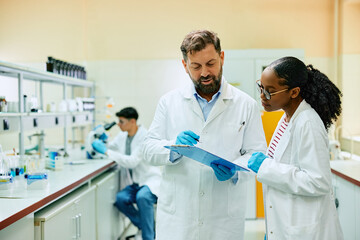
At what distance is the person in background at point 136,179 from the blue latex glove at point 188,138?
190cm

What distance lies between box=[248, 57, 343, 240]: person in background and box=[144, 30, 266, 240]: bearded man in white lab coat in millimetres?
278

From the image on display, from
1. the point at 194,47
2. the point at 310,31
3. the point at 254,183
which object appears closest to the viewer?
the point at 194,47

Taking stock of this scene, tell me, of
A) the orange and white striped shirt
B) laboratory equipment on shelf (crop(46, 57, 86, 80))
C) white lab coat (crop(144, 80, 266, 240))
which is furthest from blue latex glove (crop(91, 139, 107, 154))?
the orange and white striped shirt

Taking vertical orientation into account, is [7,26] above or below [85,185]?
above

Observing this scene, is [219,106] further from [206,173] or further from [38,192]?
[38,192]

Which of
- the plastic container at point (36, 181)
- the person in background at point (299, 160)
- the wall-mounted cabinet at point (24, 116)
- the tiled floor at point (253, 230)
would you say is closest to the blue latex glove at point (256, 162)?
the person in background at point (299, 160)

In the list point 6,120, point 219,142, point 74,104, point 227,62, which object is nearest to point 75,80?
point 74,104

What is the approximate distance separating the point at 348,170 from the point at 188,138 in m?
1.62

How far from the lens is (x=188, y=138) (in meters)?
1.59

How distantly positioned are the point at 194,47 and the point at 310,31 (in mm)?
3488

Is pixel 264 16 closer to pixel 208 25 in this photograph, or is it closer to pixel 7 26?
pixel 208 25

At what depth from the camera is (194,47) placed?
1.65 m

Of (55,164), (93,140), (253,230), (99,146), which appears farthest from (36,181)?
(253,230)

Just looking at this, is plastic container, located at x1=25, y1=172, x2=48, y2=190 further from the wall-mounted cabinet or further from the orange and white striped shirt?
the orange and white striped shirt
